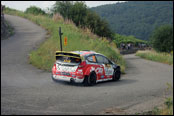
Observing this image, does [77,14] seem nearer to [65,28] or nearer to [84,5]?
[84,5]

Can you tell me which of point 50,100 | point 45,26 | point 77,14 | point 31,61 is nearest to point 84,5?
point 77,14

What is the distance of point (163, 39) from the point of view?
56.7 metres

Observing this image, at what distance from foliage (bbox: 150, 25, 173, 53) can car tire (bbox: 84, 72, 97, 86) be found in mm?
43357

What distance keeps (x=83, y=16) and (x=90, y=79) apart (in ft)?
95.1

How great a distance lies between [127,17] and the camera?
180000 mm

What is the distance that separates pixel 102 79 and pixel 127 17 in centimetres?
16971

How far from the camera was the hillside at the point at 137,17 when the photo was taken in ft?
520

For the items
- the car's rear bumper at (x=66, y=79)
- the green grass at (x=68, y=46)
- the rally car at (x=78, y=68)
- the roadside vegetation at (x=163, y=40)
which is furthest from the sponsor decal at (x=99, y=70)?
the roadside vegetation at (x=163, y=40)

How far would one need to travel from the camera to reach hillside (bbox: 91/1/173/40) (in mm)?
158625

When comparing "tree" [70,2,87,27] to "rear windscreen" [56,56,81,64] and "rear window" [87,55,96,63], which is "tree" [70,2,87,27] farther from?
"rear windscreen" [56,56,81,64]

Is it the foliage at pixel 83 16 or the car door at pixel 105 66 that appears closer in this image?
the car door at pixel 105 66

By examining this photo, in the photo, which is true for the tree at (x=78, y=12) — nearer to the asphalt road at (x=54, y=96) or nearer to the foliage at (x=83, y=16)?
the foliage at (x=83, y=16)

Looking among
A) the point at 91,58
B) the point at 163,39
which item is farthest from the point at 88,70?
the point at 163,39

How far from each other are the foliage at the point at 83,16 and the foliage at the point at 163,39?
17867mm
